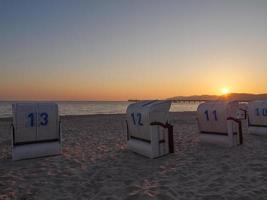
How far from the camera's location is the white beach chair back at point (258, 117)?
1470cm

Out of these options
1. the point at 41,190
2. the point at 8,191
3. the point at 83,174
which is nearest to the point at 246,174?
the point at 83,174

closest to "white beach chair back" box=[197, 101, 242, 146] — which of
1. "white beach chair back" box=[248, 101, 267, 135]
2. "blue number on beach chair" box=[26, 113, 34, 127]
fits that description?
"white beach chair back" box=[248, 101, 267, 135]

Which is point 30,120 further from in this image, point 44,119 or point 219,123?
point 219,123

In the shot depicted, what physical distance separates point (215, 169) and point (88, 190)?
145 inches

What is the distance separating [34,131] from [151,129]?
A: 3950 millimetres

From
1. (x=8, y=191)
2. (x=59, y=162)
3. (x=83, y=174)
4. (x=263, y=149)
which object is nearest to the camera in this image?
(x=8, y=191)

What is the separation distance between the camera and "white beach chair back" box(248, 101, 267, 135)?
14703mm

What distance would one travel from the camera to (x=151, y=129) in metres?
9.97

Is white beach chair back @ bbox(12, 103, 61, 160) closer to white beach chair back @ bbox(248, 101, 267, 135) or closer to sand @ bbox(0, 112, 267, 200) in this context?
sand @ bbox(0, 112, 267, 200)

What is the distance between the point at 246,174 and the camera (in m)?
7.80

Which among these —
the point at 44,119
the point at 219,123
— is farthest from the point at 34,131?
the point at 219,123

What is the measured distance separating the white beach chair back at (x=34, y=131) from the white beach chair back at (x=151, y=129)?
2835 mm

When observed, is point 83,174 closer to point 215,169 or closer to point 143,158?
point 143,158

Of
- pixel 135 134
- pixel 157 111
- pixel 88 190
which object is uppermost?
pixel 157 111
